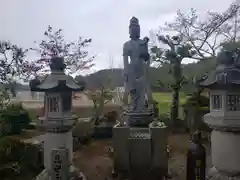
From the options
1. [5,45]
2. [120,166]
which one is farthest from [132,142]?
[5,45]

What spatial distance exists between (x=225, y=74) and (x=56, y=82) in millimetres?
3204

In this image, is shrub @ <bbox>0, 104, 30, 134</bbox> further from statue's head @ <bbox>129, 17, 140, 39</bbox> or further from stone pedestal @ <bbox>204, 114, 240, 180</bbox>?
stone pedestal @ <bbox>204, 114, 240, 180</bbox>

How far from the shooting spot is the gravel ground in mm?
6956

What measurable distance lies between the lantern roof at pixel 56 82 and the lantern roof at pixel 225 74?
262 cm

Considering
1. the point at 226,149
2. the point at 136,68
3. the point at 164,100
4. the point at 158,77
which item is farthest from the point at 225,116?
the point at 164,100

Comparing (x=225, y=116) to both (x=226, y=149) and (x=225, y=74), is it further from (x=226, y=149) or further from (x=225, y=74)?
(x=225, y=74)

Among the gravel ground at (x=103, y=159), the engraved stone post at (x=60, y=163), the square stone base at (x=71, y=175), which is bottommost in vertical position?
the gravel ground at (x=103, y=159)

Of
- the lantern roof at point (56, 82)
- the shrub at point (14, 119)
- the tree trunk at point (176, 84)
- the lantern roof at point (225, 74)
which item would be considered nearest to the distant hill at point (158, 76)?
the tree trunk at point (176, 84)

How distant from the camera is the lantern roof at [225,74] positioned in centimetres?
455

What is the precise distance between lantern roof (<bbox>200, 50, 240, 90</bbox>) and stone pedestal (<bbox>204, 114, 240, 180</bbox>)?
0.58 metres

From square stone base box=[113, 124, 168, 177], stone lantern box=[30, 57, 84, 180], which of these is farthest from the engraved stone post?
square stone base box=[113, 124, 168, 177]

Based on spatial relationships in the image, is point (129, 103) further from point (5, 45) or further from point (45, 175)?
point (5, 45)

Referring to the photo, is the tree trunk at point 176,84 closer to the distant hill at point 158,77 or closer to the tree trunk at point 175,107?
the tree trunk at point 175,107

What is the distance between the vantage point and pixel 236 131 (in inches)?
179
